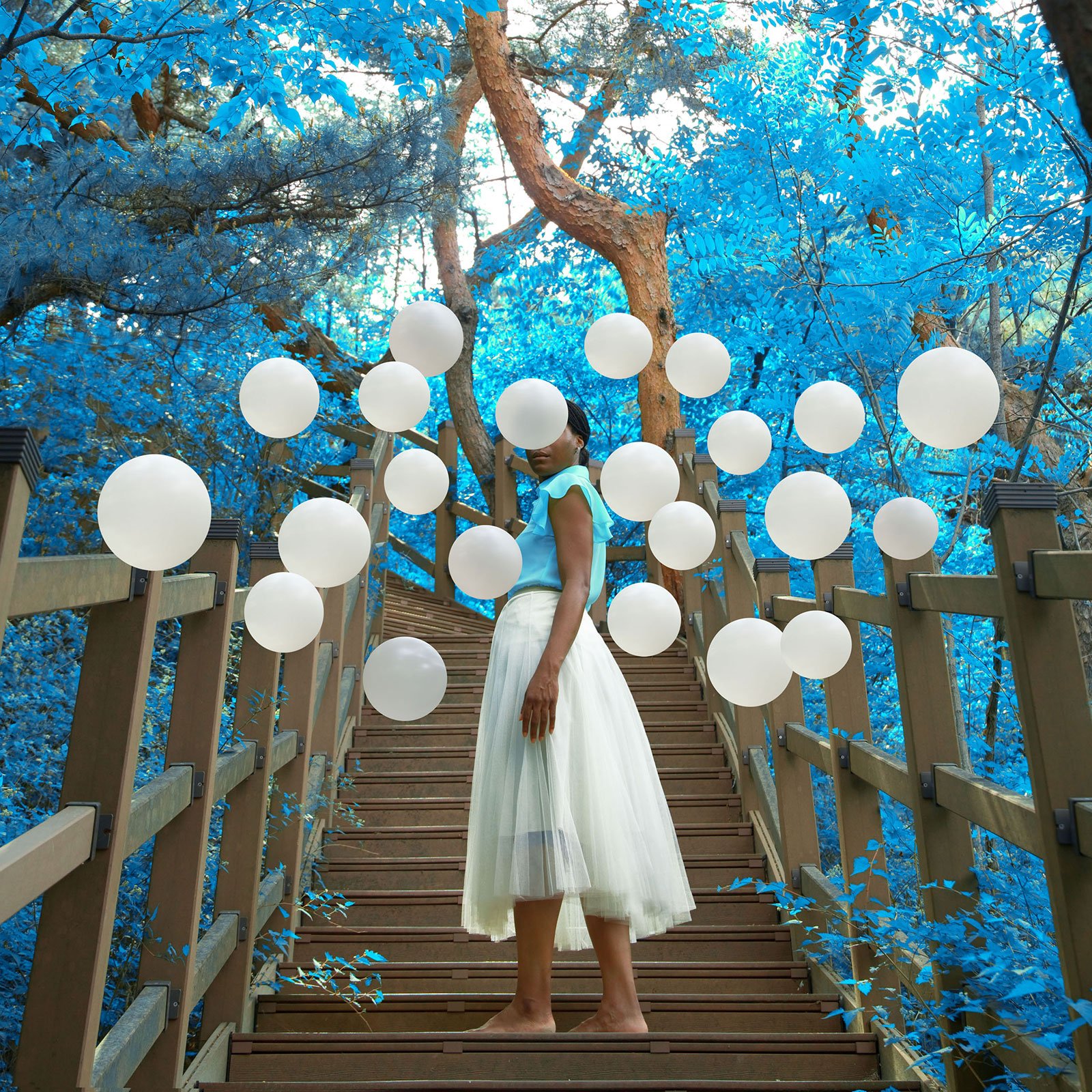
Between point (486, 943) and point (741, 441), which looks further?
point (741, 441)

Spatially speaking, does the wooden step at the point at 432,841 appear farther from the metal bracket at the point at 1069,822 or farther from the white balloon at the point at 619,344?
the metal bracket at the point at 1069,822

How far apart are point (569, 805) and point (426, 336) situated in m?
1.46

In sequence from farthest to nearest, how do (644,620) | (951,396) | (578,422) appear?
1. (644,620)
2. (578,422)
3. (951,396)

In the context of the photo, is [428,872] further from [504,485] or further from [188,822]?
[504,485]

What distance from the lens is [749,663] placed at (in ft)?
8.77

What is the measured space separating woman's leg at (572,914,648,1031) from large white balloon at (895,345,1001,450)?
1384 mm

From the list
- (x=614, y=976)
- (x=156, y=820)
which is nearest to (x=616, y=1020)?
(x=614, y=976)

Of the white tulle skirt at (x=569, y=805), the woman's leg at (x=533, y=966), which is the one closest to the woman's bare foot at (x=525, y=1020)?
the woman's leg at (x=533, y=966)

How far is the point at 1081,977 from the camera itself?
56.5 inches

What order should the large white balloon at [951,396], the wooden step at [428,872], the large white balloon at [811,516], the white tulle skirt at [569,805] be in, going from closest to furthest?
1. the white tulle skirt at [569,805]
2. the large white balloon at [951,396]
3. the large white balloon at [811,516]
4. the wooden step at [428,872]

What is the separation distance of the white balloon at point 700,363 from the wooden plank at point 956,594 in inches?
62.2

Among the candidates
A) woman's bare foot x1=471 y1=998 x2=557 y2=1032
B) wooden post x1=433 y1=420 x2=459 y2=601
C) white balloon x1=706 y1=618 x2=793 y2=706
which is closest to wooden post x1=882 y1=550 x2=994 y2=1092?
white balloon x1=706 y1=618 x2=793 y2=706

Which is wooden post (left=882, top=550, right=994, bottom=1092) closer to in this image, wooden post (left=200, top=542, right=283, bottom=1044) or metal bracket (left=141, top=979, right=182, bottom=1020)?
metal bracket (left=141, top=979, right=182, bottom=1020)

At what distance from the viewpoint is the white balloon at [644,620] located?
3006 millimetres
